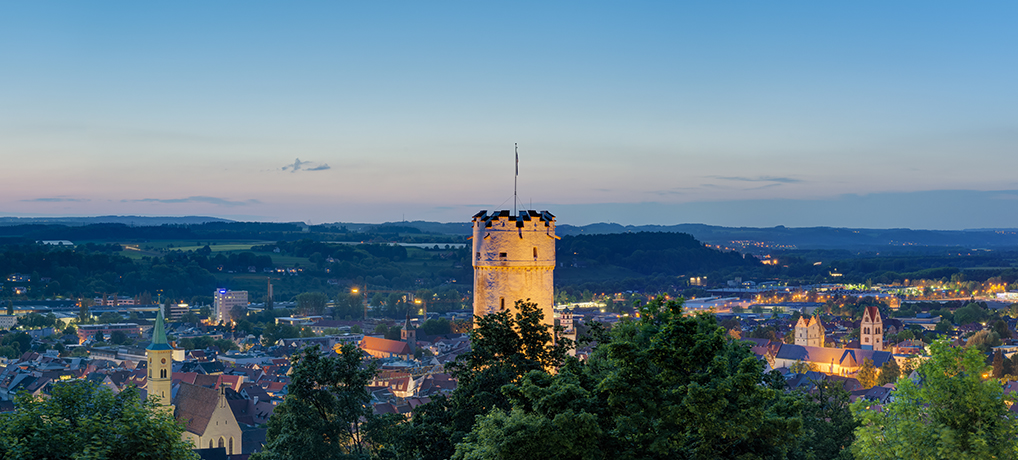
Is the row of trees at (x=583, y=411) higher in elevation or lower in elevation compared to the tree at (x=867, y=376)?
higher

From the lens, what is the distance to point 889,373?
4503 inches

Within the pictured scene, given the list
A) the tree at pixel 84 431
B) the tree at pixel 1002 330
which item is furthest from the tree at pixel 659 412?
the tree at pixel 1002 330

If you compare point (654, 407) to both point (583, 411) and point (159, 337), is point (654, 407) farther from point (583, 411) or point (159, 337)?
point (159, 337)

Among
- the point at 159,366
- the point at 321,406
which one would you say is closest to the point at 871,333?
the point at 159,366

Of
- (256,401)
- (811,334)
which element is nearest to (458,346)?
(811,334)

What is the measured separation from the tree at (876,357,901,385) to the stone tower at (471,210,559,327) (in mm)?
92813

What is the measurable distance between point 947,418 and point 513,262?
11.5 metres

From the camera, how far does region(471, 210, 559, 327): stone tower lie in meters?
27.2

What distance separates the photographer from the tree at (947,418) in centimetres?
2202

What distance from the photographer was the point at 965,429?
74.0 feet

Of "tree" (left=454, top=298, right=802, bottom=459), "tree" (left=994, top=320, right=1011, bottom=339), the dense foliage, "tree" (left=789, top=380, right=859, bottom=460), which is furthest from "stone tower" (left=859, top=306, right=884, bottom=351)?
"tree" (left=454, top=298, right=802, bottom=459)

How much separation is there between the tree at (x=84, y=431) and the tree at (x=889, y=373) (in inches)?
4059

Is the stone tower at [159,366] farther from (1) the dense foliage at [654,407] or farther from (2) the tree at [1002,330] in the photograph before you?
(2) the tree at [1002,330]

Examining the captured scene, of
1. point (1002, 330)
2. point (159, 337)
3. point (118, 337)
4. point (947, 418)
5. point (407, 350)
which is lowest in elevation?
point (118, 337)
